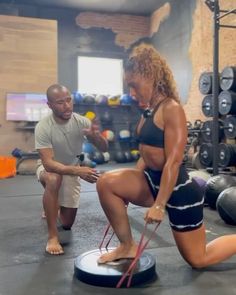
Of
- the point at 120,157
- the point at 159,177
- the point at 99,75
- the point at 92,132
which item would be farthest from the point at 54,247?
the point at 99,75

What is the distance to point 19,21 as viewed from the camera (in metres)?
6.66

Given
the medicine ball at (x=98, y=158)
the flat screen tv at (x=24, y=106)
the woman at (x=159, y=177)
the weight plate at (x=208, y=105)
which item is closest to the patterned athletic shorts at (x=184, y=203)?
the woman at (x=159, y=177)

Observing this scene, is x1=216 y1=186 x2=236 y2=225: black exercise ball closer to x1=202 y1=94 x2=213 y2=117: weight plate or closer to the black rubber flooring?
the black rubber flooring

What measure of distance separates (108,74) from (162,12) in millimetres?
1782

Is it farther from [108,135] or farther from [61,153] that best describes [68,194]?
[108,135]

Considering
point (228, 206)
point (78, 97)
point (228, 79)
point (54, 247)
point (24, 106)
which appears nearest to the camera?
point (54, 247)

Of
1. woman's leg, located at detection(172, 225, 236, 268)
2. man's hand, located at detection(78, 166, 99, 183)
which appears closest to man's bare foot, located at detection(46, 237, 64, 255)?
man's hand, located at detection(78, 166, 99, 183)

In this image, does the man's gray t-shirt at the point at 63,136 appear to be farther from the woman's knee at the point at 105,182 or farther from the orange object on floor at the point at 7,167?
the orange object on floor at the point at 7,167

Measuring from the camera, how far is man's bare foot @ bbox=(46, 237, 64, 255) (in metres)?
2.24

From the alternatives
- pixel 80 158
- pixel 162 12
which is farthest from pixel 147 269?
pixel 162 12

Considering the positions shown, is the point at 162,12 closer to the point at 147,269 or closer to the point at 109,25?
the point at 109,25

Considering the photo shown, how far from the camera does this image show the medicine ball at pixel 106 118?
7.87 metres

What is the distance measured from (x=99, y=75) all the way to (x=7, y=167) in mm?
3372

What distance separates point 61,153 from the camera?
2.60 meters
